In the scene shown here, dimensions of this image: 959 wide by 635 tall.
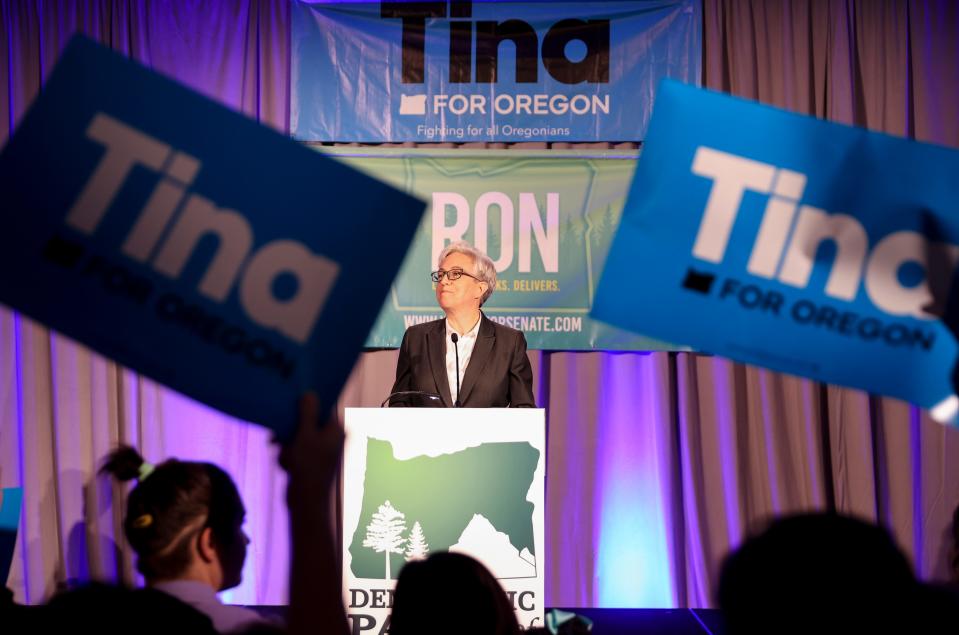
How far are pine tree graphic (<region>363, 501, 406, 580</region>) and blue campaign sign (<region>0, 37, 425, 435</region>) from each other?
1664 mm

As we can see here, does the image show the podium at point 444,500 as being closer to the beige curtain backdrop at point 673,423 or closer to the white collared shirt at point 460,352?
the white collared shirt at point 460,352

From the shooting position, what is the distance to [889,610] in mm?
770

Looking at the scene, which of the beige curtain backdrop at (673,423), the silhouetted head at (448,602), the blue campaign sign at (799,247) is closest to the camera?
the silhouetted head at (448,602)

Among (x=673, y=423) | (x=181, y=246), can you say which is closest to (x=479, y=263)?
(x=673, y=423)

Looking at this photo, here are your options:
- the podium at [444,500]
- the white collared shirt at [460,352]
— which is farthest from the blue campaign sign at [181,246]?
the white collared shirt at [460,352]

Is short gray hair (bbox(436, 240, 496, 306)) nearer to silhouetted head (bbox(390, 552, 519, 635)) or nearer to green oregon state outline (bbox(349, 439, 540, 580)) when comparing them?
green oregon state outline (bbox(349, 439, 540, 580))

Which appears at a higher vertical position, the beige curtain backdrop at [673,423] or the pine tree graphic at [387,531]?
the beige curtain backdrop at [673,423]

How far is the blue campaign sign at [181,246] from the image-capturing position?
1.15 m

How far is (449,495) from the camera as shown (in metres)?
2.74

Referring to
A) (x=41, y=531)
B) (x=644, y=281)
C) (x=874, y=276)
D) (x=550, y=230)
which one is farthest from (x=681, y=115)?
(x=41, y=531)

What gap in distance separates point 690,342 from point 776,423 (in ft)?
11.6

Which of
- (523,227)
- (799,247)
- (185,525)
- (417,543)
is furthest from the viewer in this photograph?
(523,227)

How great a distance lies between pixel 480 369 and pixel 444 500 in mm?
880

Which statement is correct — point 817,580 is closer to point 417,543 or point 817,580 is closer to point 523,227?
point 417,543
